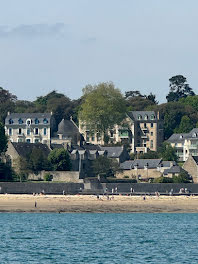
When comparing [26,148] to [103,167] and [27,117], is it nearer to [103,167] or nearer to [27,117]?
[103,167]

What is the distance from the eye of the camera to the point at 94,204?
82812mm

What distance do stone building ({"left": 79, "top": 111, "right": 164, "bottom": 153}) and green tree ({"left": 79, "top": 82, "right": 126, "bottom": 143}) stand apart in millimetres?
6895

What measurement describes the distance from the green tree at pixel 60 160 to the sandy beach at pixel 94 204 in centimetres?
1592

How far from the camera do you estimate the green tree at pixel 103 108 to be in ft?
406

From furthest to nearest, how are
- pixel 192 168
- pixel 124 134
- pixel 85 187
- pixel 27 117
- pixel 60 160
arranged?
pixel 124 134, pixel 27 117, pixel 192 168, pixel 60 160, pixel 85 187

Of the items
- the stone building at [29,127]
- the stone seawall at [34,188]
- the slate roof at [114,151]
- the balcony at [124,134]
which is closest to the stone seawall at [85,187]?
the stone seawall at [34,188]

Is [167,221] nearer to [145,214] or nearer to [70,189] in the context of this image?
[145,214]

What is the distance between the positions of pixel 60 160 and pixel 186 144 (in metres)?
33.7

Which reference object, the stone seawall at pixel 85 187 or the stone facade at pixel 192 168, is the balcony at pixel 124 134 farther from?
the stone seawall at pixel 85 187

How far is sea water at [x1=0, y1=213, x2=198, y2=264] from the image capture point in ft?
170

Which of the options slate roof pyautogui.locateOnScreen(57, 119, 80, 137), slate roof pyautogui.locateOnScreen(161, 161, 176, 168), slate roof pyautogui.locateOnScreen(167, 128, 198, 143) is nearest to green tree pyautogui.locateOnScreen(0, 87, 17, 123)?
slate roof pyautogui.locateOnScreen(57, 119, 80, 137)

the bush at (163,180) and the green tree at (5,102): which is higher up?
the green tree at (5,102)

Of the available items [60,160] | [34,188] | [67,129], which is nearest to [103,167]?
[60,160]

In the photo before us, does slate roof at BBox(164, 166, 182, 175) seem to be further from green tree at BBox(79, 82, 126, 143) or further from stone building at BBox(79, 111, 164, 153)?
stone building at BBox(79, 111, 164, 153)
